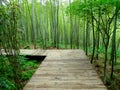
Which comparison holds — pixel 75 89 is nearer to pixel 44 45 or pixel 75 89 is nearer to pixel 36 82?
pixel 36 82

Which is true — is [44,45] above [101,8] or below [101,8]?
below

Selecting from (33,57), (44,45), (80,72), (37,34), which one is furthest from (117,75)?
(37,34)

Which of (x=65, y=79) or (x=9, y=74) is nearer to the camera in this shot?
(x=65, y=79)

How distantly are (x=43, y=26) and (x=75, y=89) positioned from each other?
25.0 ft

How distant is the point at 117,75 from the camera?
4.26 meters

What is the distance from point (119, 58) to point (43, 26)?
4621mm

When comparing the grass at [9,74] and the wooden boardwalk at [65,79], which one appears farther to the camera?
the wooden boardwalk at [65,79]

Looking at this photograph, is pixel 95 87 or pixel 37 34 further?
pixel 37 34

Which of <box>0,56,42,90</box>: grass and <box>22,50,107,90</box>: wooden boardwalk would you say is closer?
<box>0,56,42,90</box>: grass

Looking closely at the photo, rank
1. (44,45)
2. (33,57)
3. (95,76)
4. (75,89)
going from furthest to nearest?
(44,45) → (33,57) → (95,76) → (75,89)

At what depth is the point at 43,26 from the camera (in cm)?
1002

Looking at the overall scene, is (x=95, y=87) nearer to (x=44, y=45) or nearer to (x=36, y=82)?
(x=36, y=82)

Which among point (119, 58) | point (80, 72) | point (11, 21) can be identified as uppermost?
point (11, 21)

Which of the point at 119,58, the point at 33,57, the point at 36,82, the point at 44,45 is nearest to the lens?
the point at 36,82
